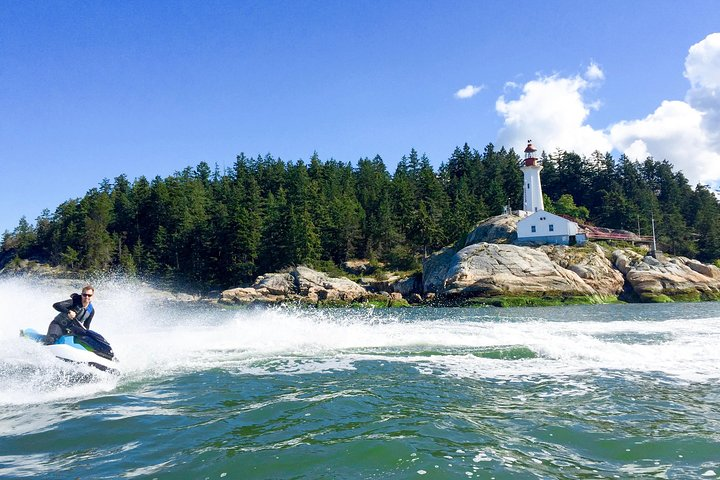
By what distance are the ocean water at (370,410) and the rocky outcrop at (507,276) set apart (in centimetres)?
3403

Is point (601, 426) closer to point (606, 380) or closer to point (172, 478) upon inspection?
point (606, 380)

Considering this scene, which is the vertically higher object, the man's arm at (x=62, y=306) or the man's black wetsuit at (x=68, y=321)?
the man's arm at (x=62, y=306)

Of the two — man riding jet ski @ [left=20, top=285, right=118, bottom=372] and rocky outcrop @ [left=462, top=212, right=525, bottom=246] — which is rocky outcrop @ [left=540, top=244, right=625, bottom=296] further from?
man riding jet ski @ [left=20, top=285, right=118, bottom=372]

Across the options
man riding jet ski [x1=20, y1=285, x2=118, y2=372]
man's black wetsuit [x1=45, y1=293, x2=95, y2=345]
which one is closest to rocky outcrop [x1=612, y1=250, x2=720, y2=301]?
man riding jet ski [x1=20, y1=285, x2=118, y2=372]

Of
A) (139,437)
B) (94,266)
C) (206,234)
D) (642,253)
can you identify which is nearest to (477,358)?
(139,437)

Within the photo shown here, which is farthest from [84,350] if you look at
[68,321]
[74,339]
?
[68,321]

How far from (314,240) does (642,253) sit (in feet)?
145

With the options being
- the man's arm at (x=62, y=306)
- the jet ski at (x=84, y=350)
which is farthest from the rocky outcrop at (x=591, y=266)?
the man's arm at (x=62, y=306)

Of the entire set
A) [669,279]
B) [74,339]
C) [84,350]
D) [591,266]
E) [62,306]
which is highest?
[591,266]

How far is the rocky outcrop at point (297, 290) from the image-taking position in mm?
60888

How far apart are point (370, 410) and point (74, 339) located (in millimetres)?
8189

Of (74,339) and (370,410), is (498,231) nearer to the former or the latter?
(74,339)

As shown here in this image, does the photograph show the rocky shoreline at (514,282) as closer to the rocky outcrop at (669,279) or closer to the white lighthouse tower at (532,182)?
the rocky outcrop at (669,279)

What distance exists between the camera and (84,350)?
12.9 m
